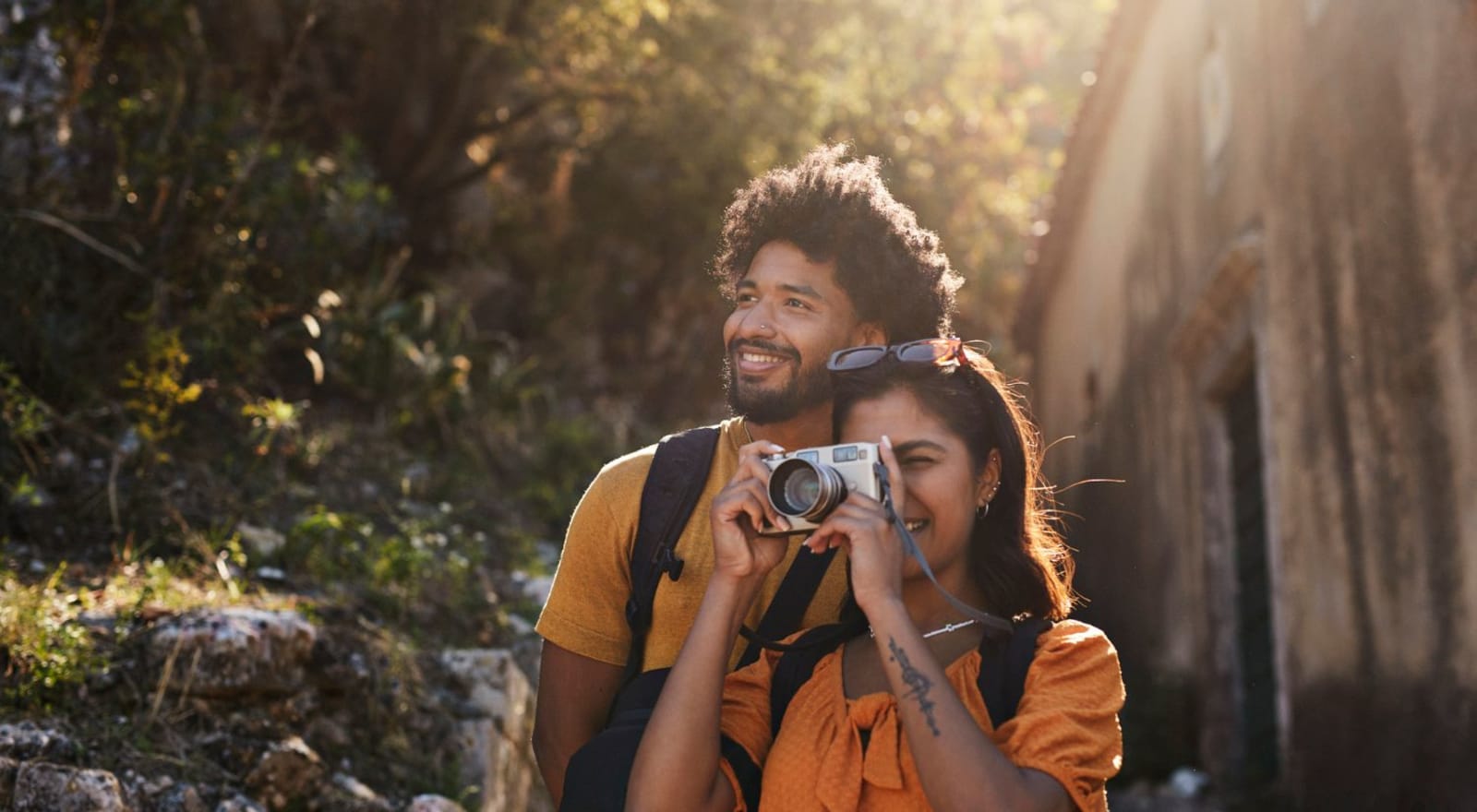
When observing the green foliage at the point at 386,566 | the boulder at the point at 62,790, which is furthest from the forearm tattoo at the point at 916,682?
the green foliage at the point at 386,566

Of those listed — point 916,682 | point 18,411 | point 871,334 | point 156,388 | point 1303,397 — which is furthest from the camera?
→ point 1303,397

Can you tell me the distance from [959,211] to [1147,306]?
20.6ft

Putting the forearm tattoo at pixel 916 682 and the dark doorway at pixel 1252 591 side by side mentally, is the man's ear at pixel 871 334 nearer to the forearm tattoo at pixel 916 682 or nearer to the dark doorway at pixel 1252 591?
the forearm tattoo at pixel 916 682

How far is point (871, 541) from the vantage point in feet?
8.66

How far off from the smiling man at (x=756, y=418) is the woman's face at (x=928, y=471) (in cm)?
52

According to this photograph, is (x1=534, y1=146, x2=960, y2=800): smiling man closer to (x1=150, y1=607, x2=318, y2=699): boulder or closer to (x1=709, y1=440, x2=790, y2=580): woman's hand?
(x1=709, y1=440, x2=790, y2=580): woman's hand

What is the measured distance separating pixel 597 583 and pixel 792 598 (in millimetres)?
508

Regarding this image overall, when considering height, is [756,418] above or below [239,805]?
above

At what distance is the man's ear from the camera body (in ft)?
2.96

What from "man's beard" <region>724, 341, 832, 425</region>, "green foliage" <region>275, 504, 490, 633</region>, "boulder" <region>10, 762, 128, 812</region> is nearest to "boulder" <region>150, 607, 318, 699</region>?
"boulder" <region>10, 762, 128, 812</region>

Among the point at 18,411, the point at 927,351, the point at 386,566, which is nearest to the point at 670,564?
the point at 927,351

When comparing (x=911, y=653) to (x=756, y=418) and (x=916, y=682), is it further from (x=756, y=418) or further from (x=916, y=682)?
(x=756, y=418)

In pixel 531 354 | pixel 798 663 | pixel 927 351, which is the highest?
pixel 531 354

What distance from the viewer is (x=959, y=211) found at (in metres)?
17.0
